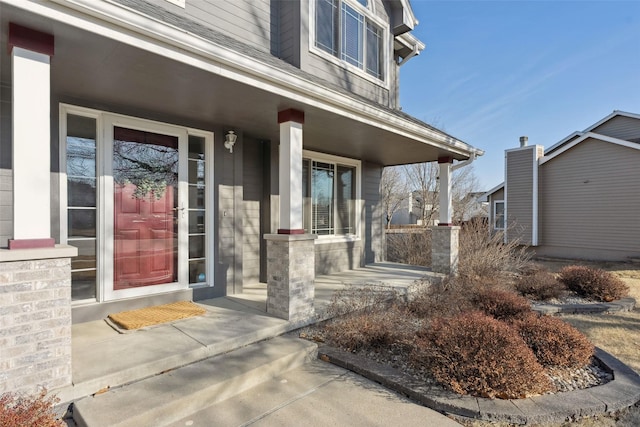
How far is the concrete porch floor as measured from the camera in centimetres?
257

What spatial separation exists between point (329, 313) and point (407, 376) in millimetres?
1568

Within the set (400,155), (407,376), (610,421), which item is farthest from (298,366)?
(400,155)

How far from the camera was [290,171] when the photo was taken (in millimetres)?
4008

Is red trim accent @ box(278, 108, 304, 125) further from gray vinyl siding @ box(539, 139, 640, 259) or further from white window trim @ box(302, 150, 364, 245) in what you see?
gray vinyl siding @ box(539, 139, 640, 259)

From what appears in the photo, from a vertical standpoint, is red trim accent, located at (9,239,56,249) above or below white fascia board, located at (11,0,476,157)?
below

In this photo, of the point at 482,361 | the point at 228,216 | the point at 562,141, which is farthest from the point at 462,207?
the point at 482,361

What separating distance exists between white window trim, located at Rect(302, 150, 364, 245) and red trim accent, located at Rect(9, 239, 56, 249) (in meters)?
4.70

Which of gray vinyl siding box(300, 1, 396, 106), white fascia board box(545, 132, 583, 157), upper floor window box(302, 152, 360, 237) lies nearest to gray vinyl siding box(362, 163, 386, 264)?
upper floor window box(302, 152, 360, 237)

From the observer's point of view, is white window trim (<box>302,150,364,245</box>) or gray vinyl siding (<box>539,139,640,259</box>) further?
gray vinyl siding (<box>539,139,640,259</box>)

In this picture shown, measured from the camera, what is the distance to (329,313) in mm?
4340

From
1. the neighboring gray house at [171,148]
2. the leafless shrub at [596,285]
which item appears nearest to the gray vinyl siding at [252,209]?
the neighboring gray house at [171,148]

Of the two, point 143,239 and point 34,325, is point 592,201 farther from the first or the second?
point 34,325

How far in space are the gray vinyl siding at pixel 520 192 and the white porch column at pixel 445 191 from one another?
7670mm

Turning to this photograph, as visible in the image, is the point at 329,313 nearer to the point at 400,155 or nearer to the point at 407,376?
the point at 407,376
